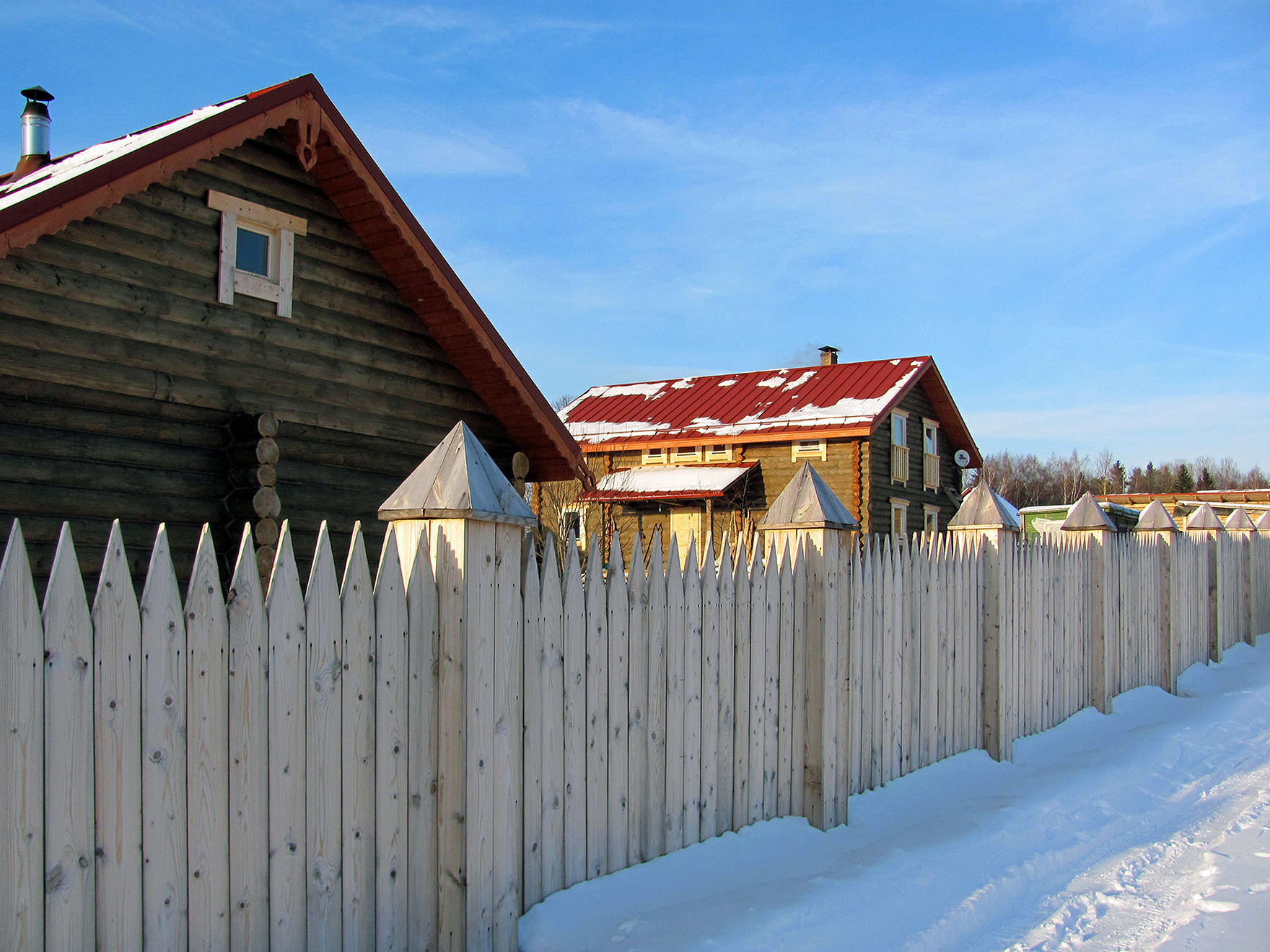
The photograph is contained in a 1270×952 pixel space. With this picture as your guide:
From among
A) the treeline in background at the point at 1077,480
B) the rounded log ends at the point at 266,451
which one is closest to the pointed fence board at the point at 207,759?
the rounded log ends at the point at 266,451

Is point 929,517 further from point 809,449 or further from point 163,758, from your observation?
point 163,758

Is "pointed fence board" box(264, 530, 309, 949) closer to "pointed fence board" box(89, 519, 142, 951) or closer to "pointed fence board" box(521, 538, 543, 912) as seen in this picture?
"pointed fence board" box(89, 519, 142, 951)

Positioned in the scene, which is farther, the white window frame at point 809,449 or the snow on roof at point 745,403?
the snow on roof at point 745,403

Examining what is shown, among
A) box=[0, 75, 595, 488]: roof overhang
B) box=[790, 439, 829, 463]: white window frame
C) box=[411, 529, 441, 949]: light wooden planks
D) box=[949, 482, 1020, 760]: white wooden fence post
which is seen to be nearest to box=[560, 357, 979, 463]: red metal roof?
box=[790, 439, 829, 463]: white window frame

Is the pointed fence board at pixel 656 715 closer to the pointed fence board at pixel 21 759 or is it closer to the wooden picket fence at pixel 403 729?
the wooden picket fence at pixel 403 729

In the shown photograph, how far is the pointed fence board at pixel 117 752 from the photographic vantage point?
2.63 meters

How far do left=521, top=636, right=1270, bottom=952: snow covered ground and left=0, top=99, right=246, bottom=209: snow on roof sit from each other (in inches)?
190

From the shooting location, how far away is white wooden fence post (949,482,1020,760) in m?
7.47

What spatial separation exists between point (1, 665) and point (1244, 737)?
28.5ft

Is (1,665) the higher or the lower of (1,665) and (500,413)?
the lower

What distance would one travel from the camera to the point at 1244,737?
25.7 feet

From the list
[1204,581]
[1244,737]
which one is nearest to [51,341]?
[1244,737]

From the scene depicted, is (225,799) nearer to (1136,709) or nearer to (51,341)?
(51,341)

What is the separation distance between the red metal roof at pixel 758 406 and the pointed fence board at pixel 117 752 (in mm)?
23301
